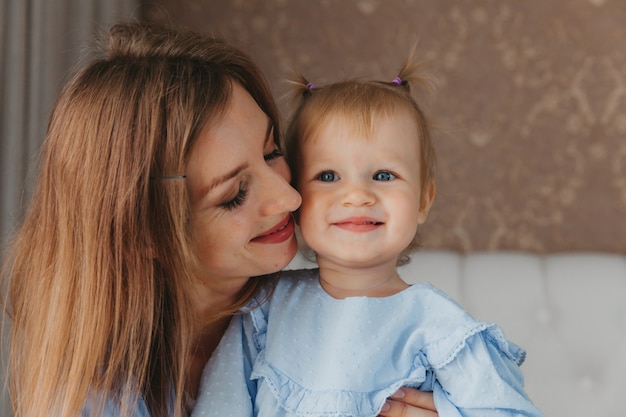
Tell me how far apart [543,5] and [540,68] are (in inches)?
8.4

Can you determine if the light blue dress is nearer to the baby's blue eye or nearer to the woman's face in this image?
the woman's face

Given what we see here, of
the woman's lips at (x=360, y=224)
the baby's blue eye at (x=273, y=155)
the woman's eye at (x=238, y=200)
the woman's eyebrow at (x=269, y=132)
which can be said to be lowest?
the woman's lips at (x=360, y=224)

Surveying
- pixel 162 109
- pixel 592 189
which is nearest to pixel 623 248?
pixel 592 189

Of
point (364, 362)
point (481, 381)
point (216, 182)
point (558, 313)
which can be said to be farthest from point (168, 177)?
point (558, 313)

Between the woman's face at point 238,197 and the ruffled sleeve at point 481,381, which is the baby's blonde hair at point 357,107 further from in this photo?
the ruffled sleeve at point 481,381

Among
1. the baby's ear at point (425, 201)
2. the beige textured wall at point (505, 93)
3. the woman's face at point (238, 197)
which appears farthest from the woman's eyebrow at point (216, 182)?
the beige textured wall at point (505, 93)

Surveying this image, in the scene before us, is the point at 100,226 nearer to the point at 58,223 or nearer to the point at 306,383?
the point at 58,223

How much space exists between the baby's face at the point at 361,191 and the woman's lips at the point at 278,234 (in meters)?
0.04

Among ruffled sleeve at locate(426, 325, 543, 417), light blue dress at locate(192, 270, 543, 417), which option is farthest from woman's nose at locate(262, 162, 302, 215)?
ruffled sleeve at locate(426, 325, 543, 417)

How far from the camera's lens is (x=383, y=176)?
1.45 metres

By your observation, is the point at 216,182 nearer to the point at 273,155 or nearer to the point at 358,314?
the point at 273,155

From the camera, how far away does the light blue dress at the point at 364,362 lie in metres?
1.30

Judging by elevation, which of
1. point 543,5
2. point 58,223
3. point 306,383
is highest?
point 543,5

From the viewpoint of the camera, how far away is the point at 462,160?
272cm
